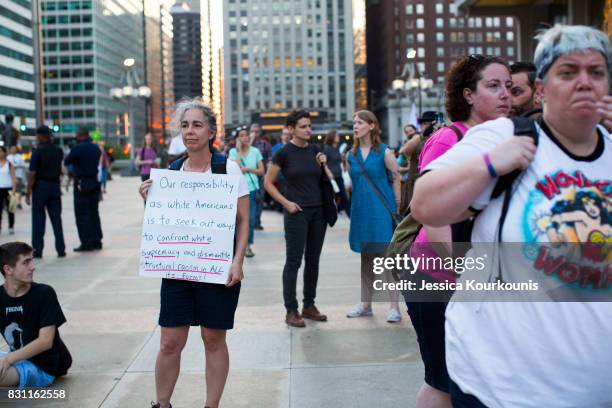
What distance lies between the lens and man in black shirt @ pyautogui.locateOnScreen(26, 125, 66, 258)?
1202cm

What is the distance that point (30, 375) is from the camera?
4957 mm

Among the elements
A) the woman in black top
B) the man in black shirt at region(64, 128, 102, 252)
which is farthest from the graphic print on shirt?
the man in black shirt at region(64, 128, 102, 252)

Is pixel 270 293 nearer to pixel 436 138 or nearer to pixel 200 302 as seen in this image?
pixel 200 302

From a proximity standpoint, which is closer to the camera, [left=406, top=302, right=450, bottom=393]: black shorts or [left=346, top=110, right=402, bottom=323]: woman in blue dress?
[left=406, top=302, right=450, bottom=393]: black shorts

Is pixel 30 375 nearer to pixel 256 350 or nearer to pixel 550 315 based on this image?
pixel 256 350

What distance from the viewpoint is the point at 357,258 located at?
442 inches

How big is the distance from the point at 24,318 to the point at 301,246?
9.00ft

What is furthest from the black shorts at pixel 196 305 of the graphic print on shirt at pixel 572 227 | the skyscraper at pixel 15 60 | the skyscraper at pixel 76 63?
the skyscraper at pixel 76 63

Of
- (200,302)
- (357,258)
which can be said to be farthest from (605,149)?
(357,258)

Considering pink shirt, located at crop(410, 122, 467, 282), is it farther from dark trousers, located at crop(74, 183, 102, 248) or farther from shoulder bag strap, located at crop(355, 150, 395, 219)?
dark trousers, located at crop(74, 183, 102, 248)

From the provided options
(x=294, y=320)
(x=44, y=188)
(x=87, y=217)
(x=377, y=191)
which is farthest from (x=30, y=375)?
(x=87, y=217)

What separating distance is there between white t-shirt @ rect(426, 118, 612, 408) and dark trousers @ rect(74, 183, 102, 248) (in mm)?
11519

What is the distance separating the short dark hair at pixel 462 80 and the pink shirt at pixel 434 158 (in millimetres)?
129

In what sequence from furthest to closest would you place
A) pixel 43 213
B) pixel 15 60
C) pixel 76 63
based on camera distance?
pixel 76 63, pixel 15 60, pixel 43 213
